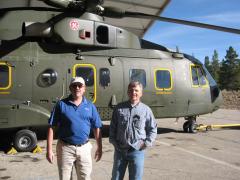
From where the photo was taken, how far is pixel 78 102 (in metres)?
4.19

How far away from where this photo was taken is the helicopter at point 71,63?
823 cm

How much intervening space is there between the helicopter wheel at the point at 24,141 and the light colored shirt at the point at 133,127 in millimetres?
4545

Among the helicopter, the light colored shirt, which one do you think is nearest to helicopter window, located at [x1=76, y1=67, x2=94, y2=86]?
the helicopter

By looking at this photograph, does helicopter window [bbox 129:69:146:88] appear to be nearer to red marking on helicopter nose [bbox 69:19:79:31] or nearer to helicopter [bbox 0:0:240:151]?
helicopter [bbox 0:0:240:151]

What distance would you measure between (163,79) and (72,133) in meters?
6.72

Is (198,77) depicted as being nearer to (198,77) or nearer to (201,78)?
(198,77)

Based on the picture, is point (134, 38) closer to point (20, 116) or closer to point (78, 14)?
point (78, 14)

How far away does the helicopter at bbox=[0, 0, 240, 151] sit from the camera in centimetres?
823

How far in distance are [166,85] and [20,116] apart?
4.81 m

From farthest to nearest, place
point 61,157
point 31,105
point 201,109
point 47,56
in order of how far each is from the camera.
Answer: point 201,109, point 47,56, point 31,105, point 61,157

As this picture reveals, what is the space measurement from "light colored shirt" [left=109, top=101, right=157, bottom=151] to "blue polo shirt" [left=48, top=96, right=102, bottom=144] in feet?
1.37

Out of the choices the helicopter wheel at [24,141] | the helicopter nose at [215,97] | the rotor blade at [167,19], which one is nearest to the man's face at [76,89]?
the helicopter wheel at [24,141]

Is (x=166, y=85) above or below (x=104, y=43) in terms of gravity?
below

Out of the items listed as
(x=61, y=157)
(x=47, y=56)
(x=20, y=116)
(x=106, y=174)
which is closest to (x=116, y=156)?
(x=61, y=157)
